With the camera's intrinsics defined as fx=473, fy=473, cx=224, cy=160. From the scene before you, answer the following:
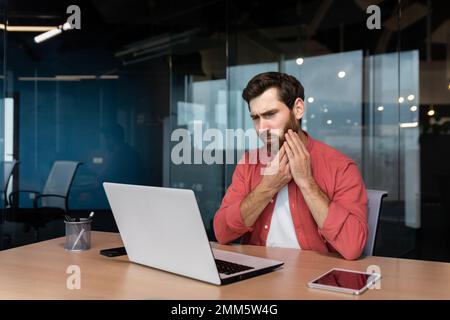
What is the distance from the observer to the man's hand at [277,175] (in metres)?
1.78

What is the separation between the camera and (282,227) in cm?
188

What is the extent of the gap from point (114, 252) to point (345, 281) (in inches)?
30.4

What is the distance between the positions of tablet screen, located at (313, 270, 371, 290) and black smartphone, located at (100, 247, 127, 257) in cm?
69

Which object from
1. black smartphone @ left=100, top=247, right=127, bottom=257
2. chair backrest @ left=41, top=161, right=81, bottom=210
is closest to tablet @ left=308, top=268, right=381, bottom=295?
black smartphone @ left=100, top=247, right=127, bottom=257

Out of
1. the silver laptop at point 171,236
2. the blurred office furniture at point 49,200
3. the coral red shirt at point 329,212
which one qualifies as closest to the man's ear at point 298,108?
the coral red shirt at point 329,212

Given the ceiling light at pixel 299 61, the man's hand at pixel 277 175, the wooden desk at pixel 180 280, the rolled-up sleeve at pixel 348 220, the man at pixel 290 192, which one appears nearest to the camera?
the wooden desk at pixel 180 280

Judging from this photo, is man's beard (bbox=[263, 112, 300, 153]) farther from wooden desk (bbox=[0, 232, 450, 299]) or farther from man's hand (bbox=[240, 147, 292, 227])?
wooden desk (bbox=[0, 232, 450, 299])

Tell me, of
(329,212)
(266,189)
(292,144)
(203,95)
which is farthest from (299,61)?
(329,212)

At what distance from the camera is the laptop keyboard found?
133 centimetres

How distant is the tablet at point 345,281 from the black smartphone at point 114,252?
677 mm

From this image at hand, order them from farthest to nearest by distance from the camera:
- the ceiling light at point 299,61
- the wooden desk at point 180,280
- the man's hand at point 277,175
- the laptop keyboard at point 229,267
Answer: the ceiling light at point 299,61, the man's hand at point 277,175, the laptop keyboard at point 229,267, the wooden desk at point 180,280

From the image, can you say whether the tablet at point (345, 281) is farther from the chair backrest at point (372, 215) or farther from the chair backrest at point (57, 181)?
the chair backrest at point (57, 181)

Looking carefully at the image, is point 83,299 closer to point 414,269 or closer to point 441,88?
point 414,269
